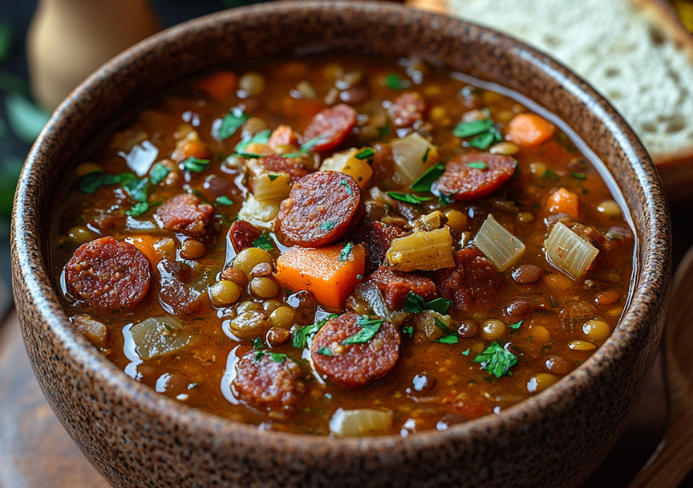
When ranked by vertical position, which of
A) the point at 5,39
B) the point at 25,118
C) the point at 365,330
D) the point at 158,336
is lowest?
the point at 25,118

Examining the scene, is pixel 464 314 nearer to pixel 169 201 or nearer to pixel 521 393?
pixel 521 393

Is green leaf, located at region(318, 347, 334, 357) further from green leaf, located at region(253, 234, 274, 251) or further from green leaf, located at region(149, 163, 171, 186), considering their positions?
green leaf, located at region(149, 163, 171, 186)

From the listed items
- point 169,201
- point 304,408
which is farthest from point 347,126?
point 304,408

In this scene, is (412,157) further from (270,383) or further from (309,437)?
(309,437)

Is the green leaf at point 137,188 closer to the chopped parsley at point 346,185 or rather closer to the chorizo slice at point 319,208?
the chorizo slice at point 319,208

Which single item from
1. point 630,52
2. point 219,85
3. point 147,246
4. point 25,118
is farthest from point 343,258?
point 25,118

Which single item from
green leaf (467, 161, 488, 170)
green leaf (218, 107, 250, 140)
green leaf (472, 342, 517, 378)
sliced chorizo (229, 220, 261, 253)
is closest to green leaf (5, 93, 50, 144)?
green leaf (218, 107, 250, 140)
